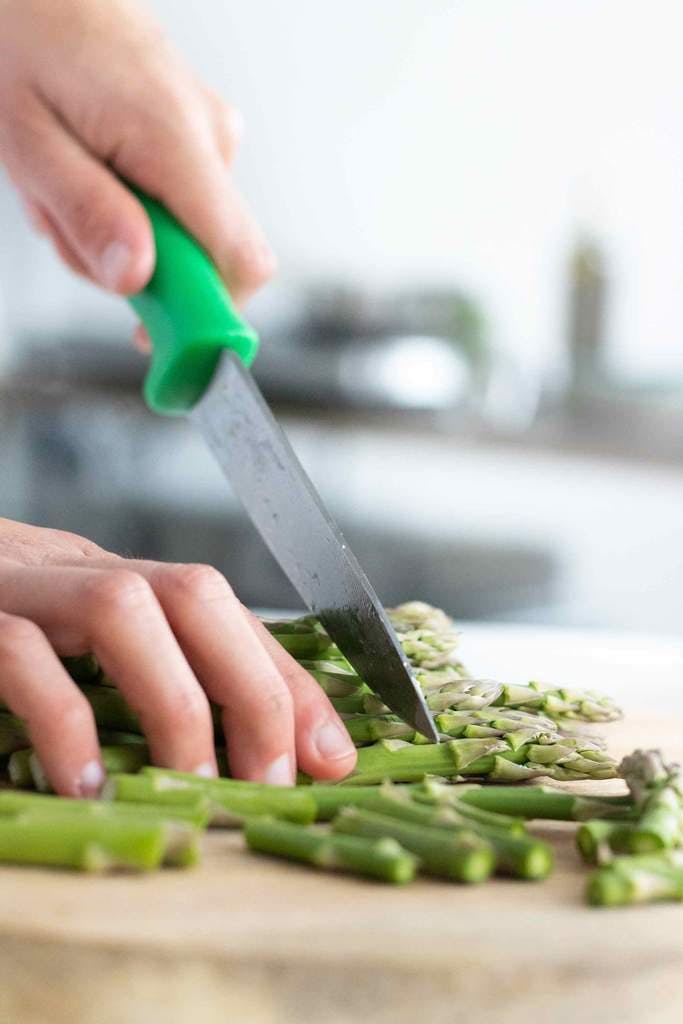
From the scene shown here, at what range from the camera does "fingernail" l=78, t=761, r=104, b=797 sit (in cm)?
117

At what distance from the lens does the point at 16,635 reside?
1197 mm

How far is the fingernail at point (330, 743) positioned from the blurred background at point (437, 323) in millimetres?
3086

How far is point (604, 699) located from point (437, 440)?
3.11m

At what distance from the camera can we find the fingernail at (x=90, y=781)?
1.17m

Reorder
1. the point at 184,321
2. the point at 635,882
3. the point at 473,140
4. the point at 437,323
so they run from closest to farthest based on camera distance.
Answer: the point at 635,882 < the point at 184,321 < the point at 437,323 < the point at 473,140

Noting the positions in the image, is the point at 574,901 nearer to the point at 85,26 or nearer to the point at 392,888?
the point at 392,888

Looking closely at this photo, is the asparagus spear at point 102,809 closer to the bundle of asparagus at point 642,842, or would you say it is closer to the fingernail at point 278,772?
the fingernail at point 278,772

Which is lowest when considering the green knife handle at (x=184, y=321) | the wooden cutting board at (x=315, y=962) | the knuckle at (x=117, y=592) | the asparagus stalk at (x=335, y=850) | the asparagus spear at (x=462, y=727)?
the wooden cutting board at (x=315, y=962)

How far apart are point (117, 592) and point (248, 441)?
1.44 ft

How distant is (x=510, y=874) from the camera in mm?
1083

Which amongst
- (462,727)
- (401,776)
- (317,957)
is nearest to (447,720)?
(462,727)

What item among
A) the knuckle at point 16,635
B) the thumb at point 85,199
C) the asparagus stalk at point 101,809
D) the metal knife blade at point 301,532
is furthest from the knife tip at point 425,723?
the thumb at point 85,199

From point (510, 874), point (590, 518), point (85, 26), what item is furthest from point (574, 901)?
point (590, 518)

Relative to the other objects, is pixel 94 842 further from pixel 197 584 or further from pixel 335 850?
pixel 197 584
